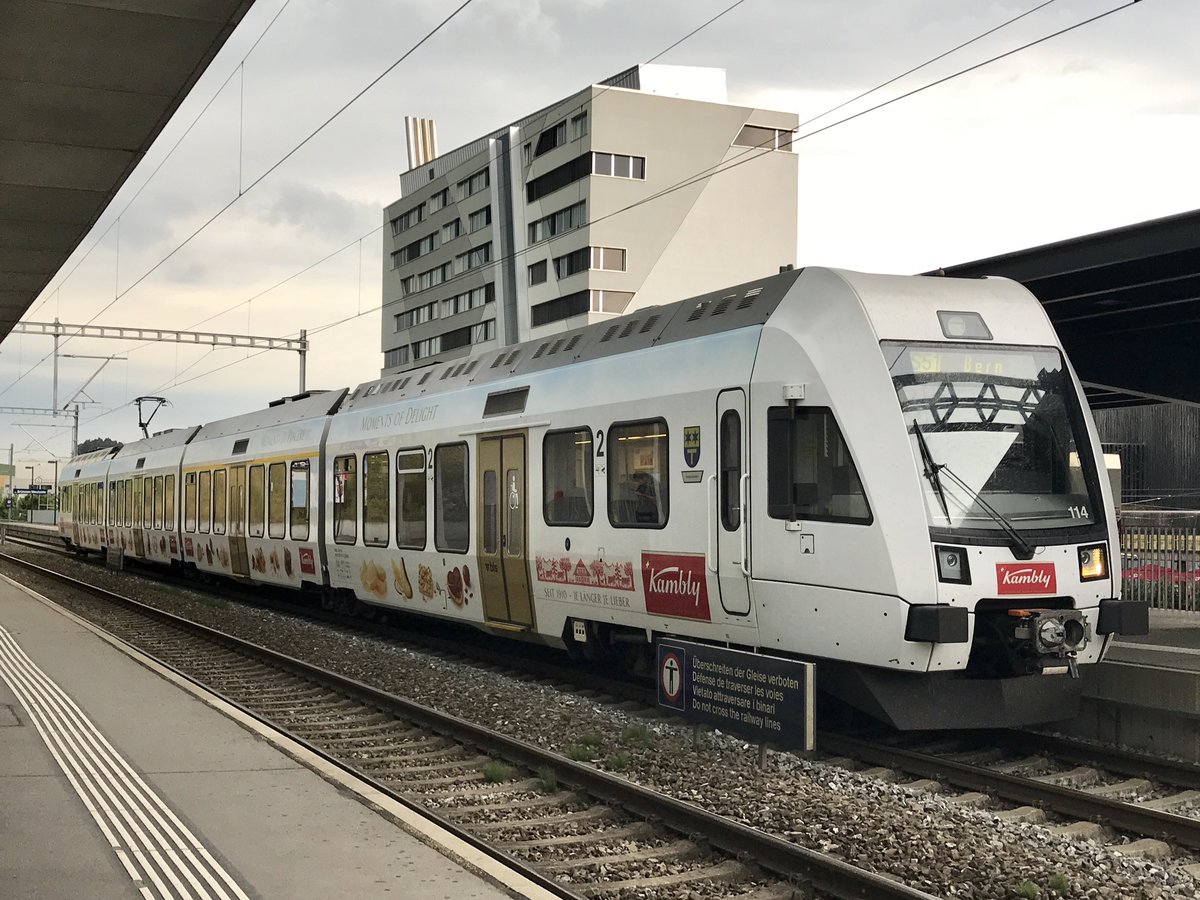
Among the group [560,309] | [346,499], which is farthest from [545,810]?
[560,309]

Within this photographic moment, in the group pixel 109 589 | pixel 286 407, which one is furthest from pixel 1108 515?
pixel 109 589

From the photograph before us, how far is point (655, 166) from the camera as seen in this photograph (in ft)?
236

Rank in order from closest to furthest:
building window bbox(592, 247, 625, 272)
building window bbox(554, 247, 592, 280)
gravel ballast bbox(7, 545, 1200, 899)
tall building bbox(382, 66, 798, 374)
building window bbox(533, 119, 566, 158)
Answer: gravel ballast bbox(7, 545, 1200, 899) < tall building bbox(382, 66, 798, 374) < building window bbox(592, 247, 625, 272) < building window bbox(554, 247, 592, 280) < building window bbox(533, 119, 566, 158)

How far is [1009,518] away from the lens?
8.91 metres

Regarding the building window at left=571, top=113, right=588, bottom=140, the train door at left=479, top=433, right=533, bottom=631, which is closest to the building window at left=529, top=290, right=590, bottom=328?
the building window at left=571, top=113, right=588, bottom=140

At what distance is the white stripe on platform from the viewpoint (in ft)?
18.5

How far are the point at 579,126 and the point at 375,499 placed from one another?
5738 centimetres

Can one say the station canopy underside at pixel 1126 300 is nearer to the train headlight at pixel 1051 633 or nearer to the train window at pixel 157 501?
the train headlight at pixel 1051 633

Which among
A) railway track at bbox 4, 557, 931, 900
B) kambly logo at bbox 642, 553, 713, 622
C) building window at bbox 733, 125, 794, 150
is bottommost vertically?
railway track at bbox 4, 557, 931, 900

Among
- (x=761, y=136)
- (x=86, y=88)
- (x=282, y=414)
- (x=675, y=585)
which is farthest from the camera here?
(x=761, y=136)

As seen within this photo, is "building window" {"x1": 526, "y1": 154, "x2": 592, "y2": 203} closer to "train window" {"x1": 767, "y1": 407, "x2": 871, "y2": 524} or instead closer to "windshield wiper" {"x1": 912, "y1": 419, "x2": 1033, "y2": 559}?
"train window" {"x1": 767, "y1": 407, "x2": 871, "y2": 524}

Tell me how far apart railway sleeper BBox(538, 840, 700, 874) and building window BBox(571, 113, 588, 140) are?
6647cm

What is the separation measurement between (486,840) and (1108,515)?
529 centimetres

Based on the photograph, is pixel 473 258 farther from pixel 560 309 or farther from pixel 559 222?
pixel 560 309
